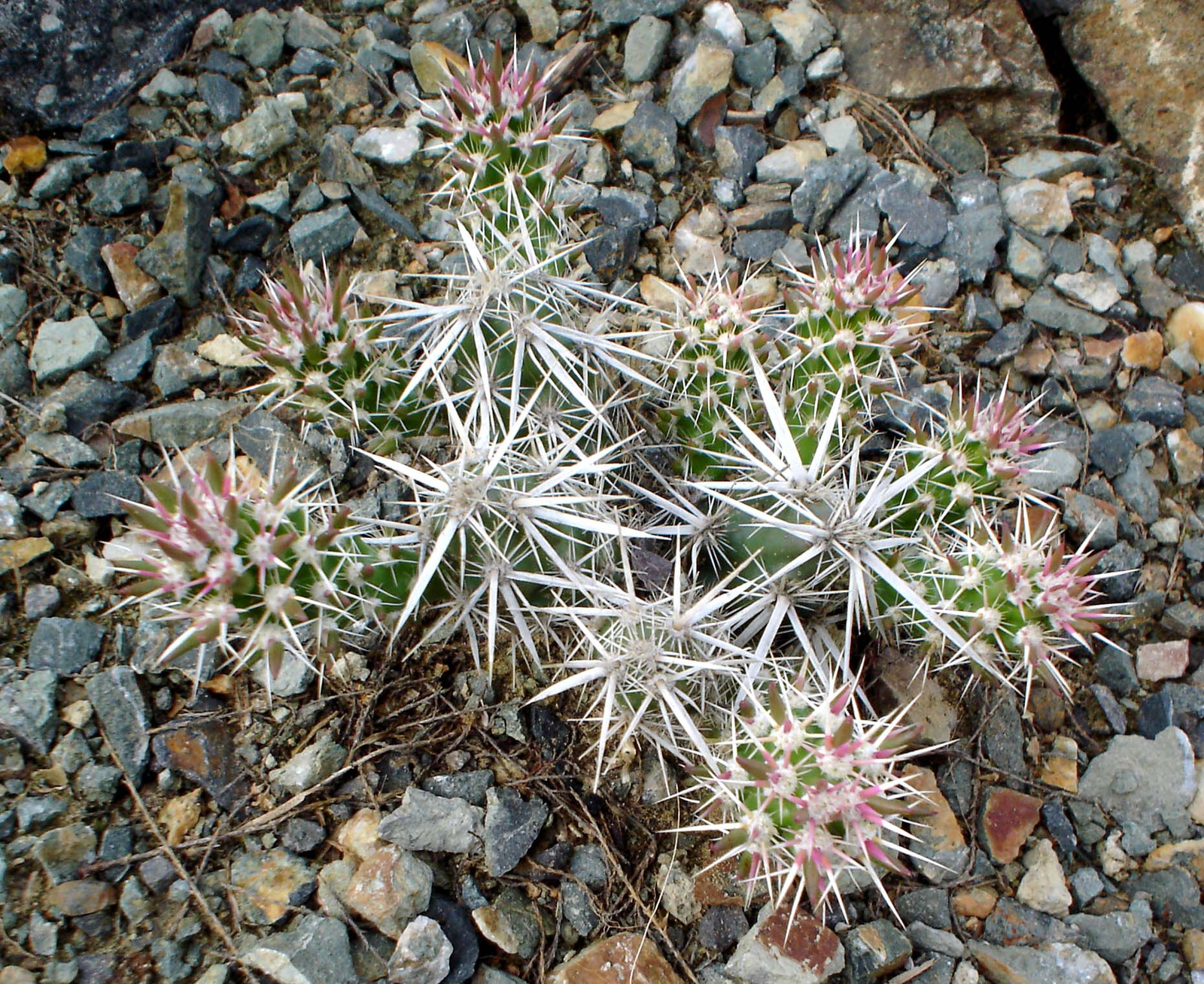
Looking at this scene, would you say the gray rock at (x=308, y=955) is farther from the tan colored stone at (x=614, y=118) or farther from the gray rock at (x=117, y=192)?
the tan colored stone at (x=614, y=118)

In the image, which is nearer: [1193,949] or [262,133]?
[1193,949]

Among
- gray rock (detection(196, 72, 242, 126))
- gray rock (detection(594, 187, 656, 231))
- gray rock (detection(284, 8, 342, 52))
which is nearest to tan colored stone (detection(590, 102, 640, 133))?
gray rock (detection(594, 187, 656, 231))

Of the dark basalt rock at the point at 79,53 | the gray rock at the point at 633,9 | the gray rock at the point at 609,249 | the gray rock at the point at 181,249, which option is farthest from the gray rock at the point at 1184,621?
the dark basalt rock at the point at 79,53

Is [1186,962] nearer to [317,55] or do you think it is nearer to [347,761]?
[347,761]

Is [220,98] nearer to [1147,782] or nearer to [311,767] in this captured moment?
[311,767]

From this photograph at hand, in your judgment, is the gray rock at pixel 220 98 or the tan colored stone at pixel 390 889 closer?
the tan colored stone at pixel 390 889

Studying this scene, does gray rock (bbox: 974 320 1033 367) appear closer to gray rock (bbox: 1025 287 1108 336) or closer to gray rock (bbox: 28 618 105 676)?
gray rock (bbox: 1025 287 1108 336)

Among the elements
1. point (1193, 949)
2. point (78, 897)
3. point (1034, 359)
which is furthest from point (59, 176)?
point (1193, 949)
